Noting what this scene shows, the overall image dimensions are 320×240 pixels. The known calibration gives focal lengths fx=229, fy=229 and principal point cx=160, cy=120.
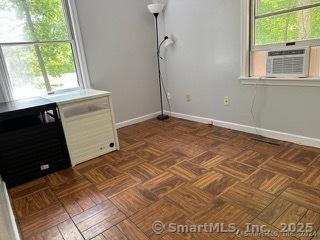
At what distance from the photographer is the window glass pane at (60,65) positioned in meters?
2.76

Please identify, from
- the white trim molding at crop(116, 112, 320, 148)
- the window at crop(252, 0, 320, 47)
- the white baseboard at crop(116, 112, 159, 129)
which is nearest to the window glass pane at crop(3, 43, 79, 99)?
the white baseboard at crop(116, 112, 159, 129)

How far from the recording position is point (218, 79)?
9.80ft

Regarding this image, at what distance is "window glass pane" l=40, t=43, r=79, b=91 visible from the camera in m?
2.76

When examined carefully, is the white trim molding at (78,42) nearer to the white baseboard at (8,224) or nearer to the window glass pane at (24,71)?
the window glass pane at (24,71)

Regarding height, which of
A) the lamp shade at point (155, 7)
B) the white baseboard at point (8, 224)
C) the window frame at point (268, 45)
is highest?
the lamp shade at point (155, 7)

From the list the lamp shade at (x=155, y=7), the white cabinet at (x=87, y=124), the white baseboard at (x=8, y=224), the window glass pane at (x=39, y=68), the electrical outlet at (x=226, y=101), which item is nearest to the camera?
the white baseboard at (x=8, y=224)

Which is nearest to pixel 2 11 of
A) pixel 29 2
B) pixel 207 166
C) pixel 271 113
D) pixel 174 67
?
pixel 29 2

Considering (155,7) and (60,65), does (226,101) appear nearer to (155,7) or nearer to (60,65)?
(155,7)

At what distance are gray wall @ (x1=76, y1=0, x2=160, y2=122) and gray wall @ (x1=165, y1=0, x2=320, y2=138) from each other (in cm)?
36

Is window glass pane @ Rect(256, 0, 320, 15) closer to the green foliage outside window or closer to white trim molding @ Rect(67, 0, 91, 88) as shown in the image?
white trim molding @ Rect(67, 0, 91, 88)

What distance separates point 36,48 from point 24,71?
30cm

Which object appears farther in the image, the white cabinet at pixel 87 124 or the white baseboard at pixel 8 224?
the white cabinet at pixel 87 124

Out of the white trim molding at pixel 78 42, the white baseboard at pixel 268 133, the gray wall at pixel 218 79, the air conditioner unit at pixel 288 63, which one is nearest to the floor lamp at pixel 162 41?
the gray wall at pixel 218 79

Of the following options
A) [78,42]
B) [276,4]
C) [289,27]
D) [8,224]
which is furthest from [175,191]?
[78,42]
